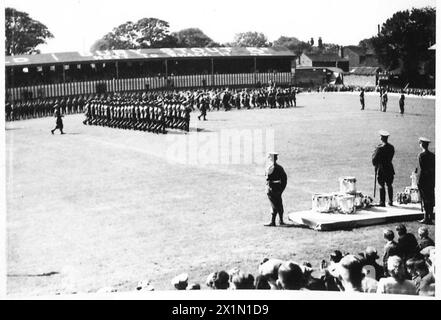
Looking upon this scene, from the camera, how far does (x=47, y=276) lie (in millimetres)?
8719

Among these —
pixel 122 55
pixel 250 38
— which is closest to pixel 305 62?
pixel 250 38

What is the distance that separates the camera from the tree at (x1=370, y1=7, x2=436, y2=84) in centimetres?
1110

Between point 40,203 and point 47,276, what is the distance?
3.90 meters

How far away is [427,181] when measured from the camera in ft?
33.9

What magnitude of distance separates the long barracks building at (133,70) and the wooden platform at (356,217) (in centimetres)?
1109

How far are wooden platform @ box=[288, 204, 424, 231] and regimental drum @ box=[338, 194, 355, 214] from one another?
104 mm

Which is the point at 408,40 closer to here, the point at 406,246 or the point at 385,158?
the point at 385,158

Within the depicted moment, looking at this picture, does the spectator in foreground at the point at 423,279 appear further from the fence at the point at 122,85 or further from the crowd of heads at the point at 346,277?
the fence at the point at 122,85

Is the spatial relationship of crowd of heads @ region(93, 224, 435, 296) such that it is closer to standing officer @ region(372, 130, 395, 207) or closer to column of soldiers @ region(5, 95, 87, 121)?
standing officer @ region(372, 130, 395, 207)

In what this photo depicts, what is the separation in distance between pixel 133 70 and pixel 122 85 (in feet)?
7.41

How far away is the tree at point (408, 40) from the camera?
11102mm

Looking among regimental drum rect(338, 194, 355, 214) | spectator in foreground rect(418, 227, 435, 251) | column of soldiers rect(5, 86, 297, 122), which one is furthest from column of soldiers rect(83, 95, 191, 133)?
spectator in foreground rect(418, 227, 435, 251)

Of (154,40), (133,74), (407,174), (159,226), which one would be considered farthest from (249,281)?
(133,74)

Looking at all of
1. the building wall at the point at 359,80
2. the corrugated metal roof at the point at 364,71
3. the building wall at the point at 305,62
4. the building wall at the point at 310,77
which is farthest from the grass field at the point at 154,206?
the building wall at the point at 305,62
